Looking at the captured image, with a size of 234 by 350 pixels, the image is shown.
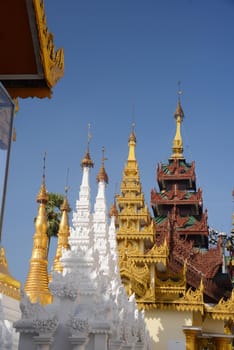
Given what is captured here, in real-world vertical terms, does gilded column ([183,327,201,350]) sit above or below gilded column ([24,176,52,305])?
below

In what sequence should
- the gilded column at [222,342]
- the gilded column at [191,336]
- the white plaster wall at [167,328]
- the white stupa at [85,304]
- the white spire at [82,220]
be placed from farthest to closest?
the gilded column at [222,342]
the white plaster wall at [167,328]
the gilded column at [191,336]
the white spire at [82,220]
the white stupa at [85,304]

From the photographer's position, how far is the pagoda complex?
65.5 feet

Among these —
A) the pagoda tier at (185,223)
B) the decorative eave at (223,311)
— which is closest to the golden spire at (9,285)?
the decorative eave at (223,311)

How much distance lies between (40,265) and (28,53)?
34.7ft

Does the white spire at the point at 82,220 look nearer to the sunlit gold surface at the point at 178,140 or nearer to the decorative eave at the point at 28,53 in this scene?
the decorative eave at the point at 28,53

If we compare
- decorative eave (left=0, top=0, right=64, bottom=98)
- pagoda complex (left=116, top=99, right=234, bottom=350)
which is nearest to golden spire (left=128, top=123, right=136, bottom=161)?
pagoda complex (left=116, top=99, right=234, bottom=350)

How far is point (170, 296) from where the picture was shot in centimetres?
2023

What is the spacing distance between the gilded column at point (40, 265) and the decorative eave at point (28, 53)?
909cm

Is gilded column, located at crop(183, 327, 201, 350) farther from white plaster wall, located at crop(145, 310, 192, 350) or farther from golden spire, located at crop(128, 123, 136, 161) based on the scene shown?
golden spire, located at crop(128, 123, 136, 161)

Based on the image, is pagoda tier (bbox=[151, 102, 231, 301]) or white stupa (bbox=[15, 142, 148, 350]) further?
pagoda tier (bbox=[151, 102, 231, 301])

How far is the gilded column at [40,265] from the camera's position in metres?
14.1

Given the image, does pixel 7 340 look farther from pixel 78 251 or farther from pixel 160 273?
pixel 160 273

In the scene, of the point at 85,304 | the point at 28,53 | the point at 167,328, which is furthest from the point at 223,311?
the point at 28,53

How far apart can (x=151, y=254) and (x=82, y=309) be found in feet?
36.5
